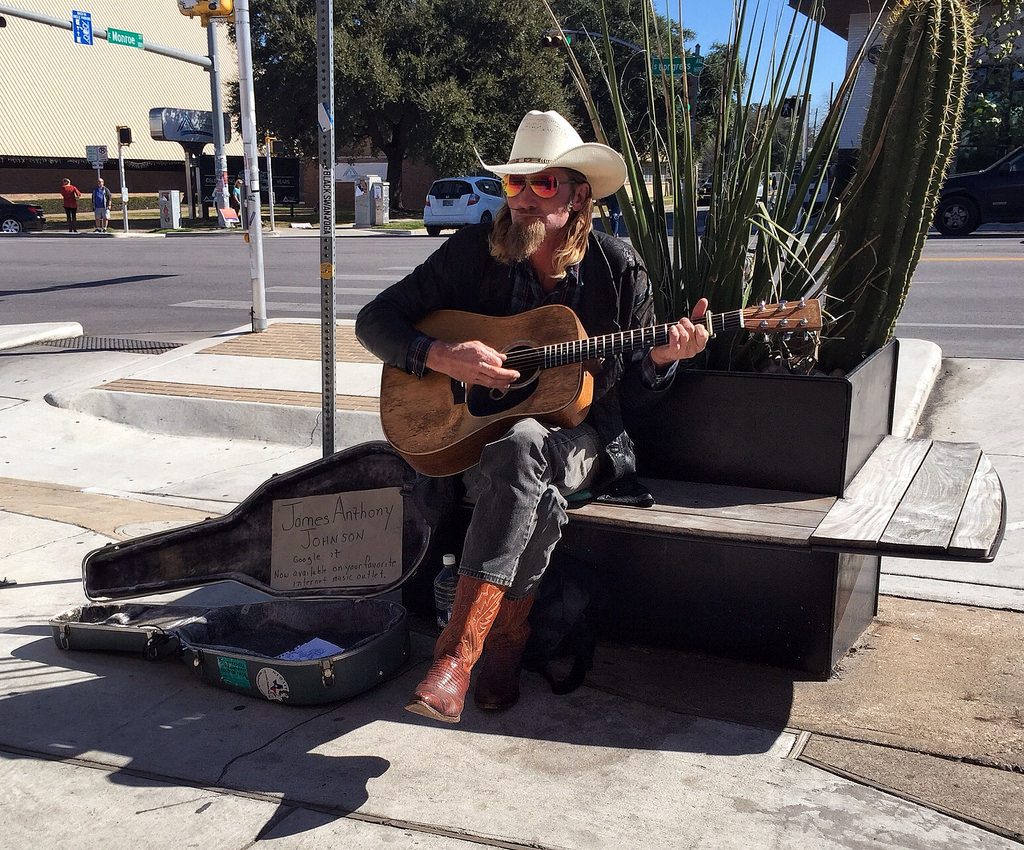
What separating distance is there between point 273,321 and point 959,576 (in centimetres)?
715

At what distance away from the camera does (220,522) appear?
3.81m

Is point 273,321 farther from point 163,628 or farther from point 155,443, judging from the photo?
point 163,628

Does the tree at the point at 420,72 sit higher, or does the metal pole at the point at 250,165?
the tree at the point at 420,72

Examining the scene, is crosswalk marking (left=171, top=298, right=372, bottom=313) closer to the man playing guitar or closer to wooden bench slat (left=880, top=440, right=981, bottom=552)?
the man playing guitar

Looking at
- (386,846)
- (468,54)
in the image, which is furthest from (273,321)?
(468,54)

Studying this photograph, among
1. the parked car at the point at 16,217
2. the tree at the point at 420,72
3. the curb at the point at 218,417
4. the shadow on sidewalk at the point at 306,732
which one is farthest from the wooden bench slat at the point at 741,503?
the tree at the point at 420,72

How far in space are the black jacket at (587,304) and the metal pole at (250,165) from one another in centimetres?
610

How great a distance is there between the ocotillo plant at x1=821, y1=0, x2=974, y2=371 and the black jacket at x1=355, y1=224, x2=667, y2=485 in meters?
0.70

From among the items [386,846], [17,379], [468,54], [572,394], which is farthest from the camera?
[468,54]

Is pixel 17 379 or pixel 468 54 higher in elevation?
pixel 468 54

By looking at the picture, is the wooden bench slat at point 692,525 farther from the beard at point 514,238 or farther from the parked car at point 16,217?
the parked car at point 16,217

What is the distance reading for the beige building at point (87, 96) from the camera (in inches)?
1772

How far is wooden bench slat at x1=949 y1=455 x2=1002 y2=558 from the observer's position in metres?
2.60

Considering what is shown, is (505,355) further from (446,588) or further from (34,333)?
(34,333)
